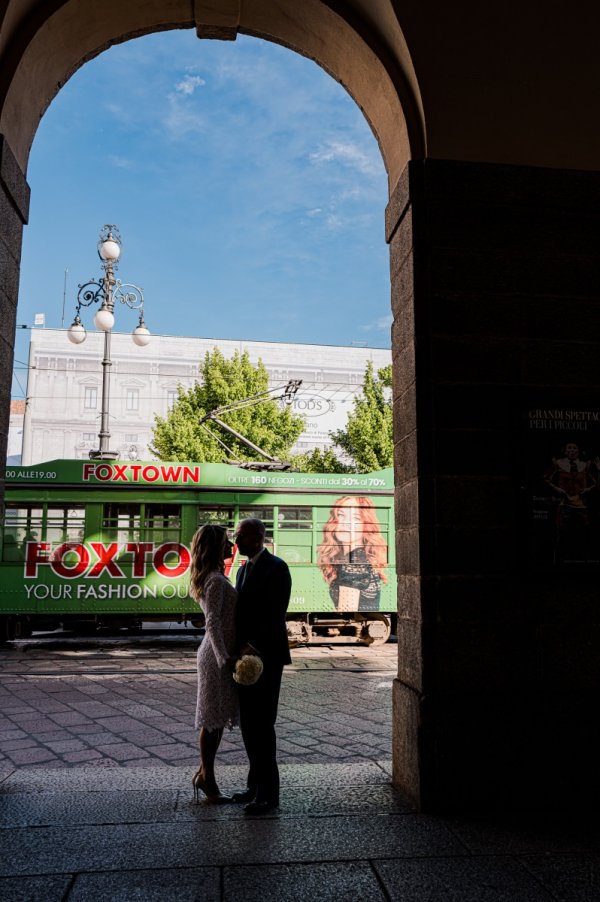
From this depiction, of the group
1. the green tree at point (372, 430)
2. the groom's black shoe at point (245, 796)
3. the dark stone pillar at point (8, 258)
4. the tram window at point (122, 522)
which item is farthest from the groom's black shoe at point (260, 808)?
the green tree at point (372, 430)

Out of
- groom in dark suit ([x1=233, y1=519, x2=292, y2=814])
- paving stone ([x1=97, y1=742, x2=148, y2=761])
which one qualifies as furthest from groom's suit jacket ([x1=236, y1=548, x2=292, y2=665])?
paving stone ([x1=97, y1=742, x2=148, y2=761])

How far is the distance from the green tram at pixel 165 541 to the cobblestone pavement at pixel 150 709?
3.05ft

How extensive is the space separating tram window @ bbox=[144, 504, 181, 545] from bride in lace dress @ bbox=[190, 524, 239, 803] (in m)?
8.57

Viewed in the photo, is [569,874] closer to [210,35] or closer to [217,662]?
[217,662]

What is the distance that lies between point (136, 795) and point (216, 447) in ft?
77.7

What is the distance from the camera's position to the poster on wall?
382cm

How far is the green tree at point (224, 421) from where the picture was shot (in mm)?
26766

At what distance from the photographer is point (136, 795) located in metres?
3.70

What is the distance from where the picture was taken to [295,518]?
12570 millimetres

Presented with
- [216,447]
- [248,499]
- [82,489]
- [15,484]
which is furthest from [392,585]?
[216,447]

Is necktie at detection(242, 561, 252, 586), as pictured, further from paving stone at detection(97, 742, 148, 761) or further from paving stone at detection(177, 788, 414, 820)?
paving stone at detection(97, 742, 148, 761)

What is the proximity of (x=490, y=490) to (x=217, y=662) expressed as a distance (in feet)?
5.87

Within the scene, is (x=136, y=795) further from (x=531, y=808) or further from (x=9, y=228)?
(x=9, y=228)

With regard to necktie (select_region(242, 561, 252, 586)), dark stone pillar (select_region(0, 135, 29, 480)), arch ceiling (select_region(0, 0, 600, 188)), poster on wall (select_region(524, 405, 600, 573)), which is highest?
arch ceiling (select_region(0, 0, 600, 188))
